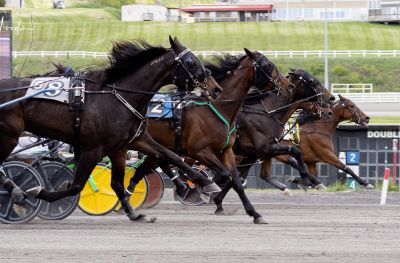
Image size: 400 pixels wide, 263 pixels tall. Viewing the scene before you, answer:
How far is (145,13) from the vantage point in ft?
274

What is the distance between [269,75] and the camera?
14.1 meters

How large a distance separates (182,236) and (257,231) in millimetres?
1020

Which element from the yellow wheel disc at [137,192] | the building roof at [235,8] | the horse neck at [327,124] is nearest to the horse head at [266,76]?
the yellow wheel disc at [137,192]

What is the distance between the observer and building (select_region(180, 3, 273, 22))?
84.6m

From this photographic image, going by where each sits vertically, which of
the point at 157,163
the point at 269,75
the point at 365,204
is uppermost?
the point at 269,75

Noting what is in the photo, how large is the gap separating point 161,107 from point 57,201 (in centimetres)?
215

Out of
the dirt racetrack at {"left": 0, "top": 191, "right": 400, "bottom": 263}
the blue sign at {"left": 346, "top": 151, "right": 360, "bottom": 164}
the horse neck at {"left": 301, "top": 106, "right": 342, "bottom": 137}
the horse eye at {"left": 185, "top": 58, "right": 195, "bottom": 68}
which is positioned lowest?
the blue sign at {"left": 346, "top": 151, "right": 360, "bottom": 164}

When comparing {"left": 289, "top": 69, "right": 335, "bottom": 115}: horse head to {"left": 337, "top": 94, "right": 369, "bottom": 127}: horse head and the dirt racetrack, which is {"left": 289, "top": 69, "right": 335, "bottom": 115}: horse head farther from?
the dirt racetrack

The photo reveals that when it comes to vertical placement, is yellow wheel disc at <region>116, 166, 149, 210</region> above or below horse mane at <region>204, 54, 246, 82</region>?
below

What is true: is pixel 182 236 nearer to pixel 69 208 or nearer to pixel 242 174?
pixel 69 208

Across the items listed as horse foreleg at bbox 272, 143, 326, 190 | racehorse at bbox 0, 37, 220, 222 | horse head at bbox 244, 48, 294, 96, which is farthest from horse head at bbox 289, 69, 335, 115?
racehorse at bbox 0, 37, 220, 222

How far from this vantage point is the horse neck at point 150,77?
39.7ft

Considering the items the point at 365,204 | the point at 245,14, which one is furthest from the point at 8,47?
the point at 245,14

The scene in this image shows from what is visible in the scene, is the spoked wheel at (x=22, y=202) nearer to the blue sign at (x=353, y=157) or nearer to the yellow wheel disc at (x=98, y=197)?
the yellow wheel disc at (x=98, y=197)
